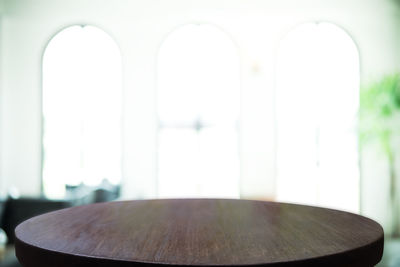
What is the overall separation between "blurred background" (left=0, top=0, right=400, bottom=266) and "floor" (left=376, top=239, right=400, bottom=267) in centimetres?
71

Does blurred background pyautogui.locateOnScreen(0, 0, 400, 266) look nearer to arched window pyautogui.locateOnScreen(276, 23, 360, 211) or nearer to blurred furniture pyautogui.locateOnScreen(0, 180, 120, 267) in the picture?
arched window pyautogui.locateOnScreen(276, 23, 360, 211)

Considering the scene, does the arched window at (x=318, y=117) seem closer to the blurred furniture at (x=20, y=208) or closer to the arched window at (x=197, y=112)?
the arched window at (x=197, y=112)

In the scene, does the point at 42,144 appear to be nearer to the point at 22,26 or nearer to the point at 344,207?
the point at 22,26

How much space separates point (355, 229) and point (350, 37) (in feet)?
19.7

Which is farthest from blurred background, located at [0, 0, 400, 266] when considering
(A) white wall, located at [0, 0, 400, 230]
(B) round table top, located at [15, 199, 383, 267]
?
(B) round table top, located at [15, 199, 383, 267]

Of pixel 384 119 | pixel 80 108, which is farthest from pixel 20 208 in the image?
pixel 384 119

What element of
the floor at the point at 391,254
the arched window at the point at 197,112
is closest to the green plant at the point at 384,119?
the floor at the point at 391,254

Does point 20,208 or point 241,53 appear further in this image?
point 241,53

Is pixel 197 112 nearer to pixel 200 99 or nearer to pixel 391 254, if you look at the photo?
pixel 200 99

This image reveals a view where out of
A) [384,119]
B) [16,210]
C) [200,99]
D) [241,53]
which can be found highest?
[241,53]

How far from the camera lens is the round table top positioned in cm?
54

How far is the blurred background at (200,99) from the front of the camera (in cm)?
591

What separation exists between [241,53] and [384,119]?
250 centimetres

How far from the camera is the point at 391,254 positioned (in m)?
4.25
